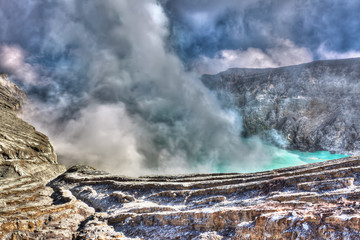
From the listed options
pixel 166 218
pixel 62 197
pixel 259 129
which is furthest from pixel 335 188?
pixel 259 129

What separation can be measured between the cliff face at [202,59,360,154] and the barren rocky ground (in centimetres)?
3785

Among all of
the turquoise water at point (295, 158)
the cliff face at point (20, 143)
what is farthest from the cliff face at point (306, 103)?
the cliff face at point (20, 143)

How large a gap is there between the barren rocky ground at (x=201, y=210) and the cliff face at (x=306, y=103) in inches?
1490

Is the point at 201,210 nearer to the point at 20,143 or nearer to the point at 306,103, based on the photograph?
the point at 20,143

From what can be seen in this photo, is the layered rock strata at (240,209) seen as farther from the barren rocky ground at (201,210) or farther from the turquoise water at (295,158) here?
the turquoise water at (295,158)

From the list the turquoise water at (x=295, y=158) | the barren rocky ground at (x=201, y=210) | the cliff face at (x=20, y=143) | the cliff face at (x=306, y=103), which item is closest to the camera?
the barren rocky ground at (x=201, y=210)

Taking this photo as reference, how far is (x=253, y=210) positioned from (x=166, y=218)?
545cm

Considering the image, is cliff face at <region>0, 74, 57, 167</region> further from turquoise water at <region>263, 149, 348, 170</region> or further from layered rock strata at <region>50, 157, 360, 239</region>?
turquoise water at <region>263, 149, 348, 170</region>

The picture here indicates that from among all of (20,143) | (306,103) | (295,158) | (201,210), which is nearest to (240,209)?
(201,210)

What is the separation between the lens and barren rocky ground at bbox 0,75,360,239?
8570 mm

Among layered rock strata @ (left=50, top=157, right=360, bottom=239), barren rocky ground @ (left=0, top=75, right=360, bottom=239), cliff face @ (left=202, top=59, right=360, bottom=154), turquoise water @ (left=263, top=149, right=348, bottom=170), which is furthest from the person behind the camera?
cliff face @ (left=202, top=59, right=360, bottom=154)

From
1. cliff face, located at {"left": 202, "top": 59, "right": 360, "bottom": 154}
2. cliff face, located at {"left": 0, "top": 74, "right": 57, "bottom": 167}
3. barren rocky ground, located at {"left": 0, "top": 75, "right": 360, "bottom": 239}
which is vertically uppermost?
cliff face, located at {"left": 202, "top": 59, "right": 360, "bottom": 154}

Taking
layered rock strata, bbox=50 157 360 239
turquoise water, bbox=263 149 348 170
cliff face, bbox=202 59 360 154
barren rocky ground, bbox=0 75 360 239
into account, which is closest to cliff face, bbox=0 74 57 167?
barren rocky ground, bbox=0 75 360 239

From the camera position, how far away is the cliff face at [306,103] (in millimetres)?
48031
